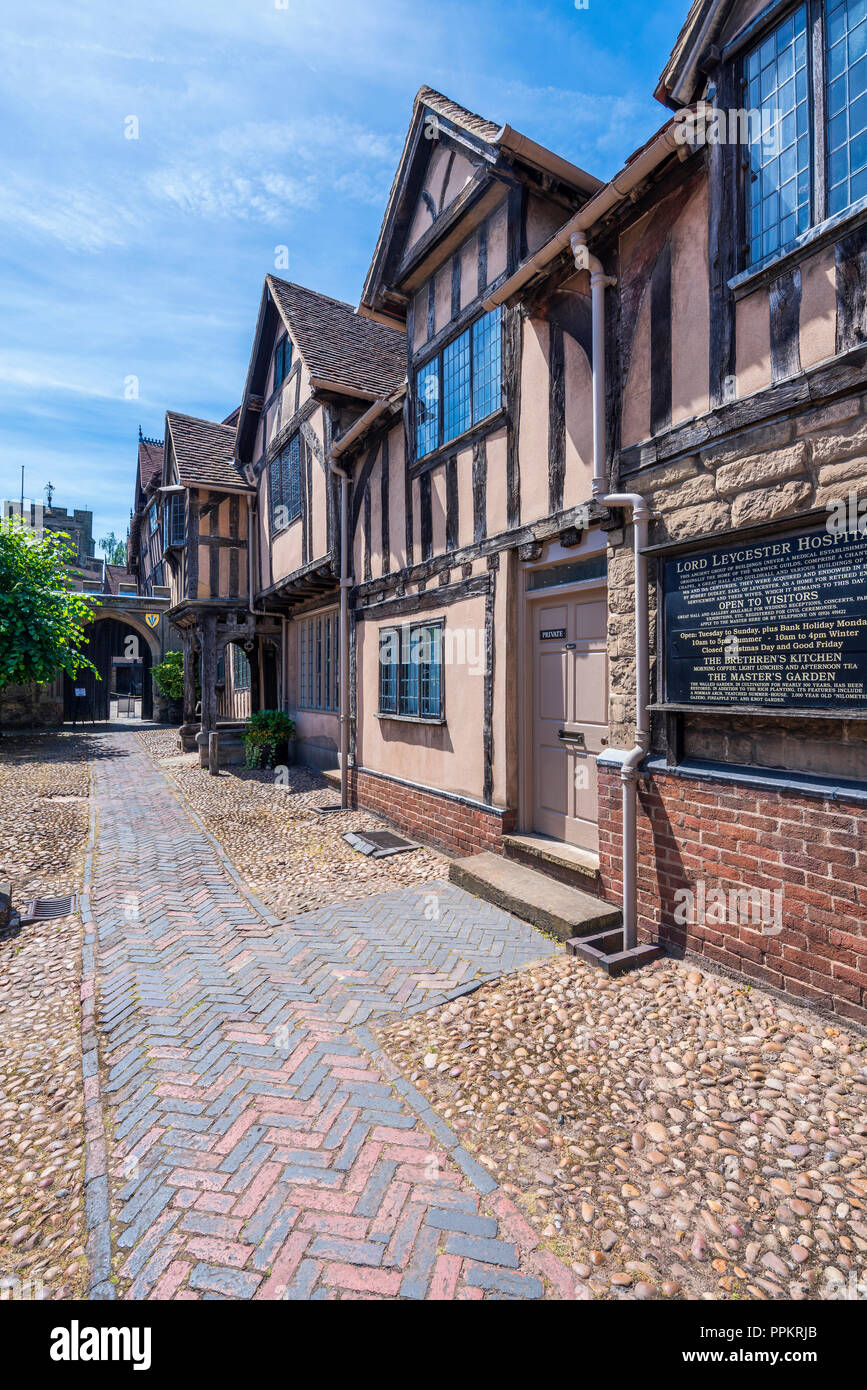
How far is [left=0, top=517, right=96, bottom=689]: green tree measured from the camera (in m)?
17.4

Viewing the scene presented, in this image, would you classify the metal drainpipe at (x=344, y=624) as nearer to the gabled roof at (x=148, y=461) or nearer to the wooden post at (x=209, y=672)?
the wooden post at (x=209, y=672)

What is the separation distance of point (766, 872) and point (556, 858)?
2006 mm

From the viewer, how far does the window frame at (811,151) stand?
3.56 metres

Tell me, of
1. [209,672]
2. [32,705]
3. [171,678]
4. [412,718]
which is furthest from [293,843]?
[32,705]

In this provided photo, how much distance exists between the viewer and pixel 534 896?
5250mm

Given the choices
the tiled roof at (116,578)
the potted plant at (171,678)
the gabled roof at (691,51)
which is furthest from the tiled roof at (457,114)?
the tiled roof at (116,578)

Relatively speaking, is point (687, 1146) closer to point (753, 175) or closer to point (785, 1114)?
point (785, 1114)

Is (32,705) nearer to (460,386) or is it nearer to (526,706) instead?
(460,386)

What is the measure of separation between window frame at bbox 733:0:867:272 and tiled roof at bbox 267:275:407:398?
23.9 ft

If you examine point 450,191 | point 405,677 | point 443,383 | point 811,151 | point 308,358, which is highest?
point 450,191

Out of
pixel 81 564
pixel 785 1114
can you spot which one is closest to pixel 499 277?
pixel 785 1114

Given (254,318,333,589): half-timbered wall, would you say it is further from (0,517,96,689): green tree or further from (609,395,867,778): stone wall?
(0,517,96,689): green tree

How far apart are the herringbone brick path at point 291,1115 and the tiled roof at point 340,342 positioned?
Result: 8858 mm

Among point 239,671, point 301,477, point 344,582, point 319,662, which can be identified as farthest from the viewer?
point 239,671
